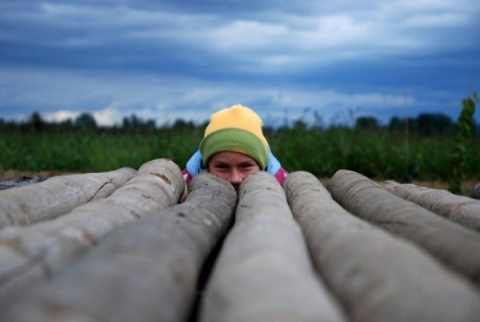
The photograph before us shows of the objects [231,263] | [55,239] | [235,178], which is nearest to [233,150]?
[235,178]

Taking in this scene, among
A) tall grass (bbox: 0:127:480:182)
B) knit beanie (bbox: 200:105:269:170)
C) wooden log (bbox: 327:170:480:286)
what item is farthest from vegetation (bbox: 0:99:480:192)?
wooden log (bbox: 327:170:480:286)

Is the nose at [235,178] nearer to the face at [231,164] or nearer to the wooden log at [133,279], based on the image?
the face at [231,164]

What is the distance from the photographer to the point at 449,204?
187 inches

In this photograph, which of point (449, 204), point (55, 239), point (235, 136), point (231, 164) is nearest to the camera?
point (55, 239)

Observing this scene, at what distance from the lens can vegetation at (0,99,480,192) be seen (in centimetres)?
1354

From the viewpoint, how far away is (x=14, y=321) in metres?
1.96

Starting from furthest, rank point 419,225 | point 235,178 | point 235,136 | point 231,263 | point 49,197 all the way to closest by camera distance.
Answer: point 235,136, point 235,178, point 49,197, point 419,225, point 231,263

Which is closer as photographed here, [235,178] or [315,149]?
[235,178]

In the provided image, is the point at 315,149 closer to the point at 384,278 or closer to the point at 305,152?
the point at 305,152

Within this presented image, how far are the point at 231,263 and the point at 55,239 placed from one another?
73cm

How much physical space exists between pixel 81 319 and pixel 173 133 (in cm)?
1396

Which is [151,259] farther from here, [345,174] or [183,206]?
[345,174]

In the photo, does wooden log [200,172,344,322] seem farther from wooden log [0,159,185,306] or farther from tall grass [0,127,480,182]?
tall grass [0,127,480,182]

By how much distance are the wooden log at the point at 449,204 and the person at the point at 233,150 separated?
4.47 ft
